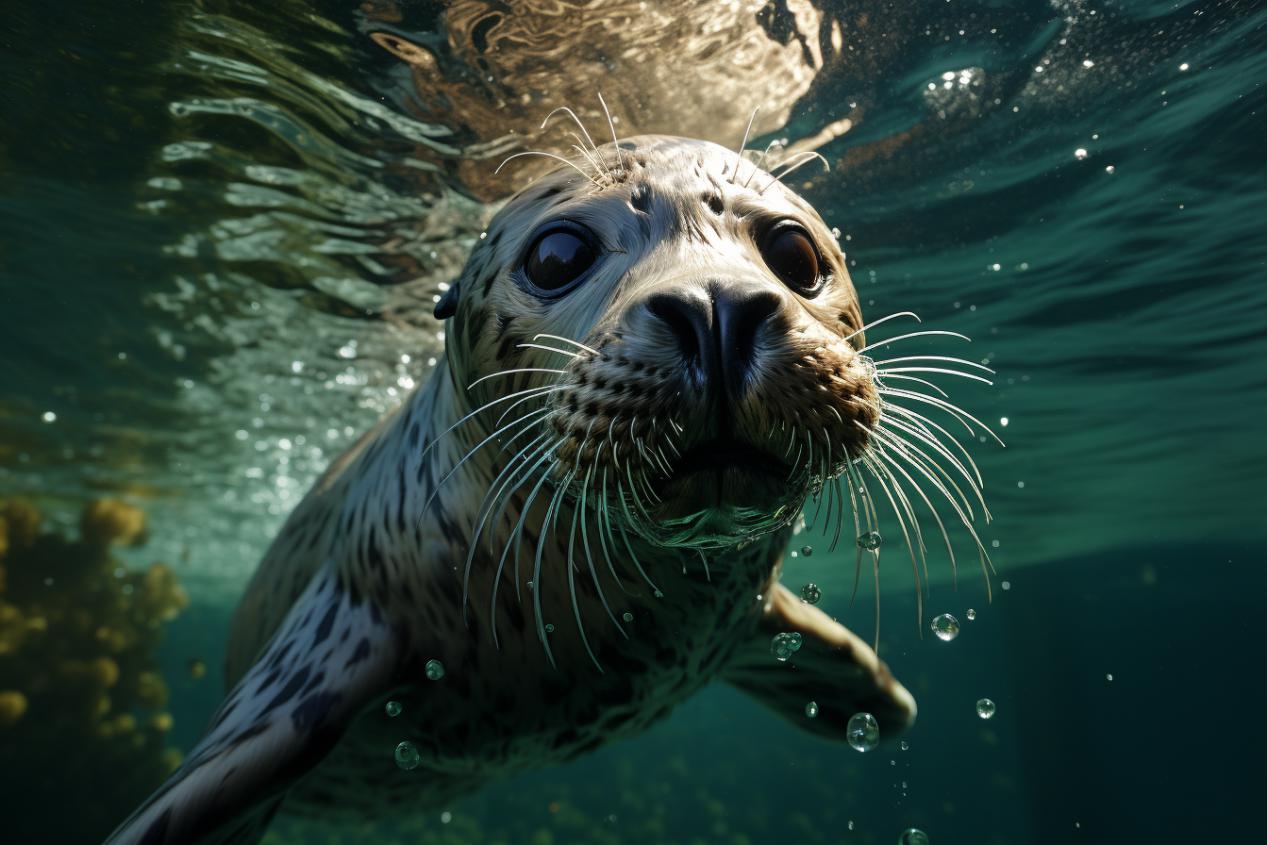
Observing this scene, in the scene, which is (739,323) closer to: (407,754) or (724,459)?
(724,459)

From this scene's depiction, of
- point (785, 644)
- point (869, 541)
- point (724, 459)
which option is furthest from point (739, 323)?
point (785, 644)

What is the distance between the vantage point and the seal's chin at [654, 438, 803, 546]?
1662 mm

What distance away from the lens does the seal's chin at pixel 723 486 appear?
5.45 ft

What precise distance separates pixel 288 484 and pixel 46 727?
6641 millimetres

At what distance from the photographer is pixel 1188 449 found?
14.8m

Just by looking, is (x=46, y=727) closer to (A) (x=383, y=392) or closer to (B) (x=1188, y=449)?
(A) (x=383, y=392)

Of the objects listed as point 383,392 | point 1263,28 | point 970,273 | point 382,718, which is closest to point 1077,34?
point 1263,28

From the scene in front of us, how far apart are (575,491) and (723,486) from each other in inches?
20.6

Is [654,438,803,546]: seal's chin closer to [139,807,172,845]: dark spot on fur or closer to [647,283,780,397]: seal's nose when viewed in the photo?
[647,283,780,397]: seal's nose

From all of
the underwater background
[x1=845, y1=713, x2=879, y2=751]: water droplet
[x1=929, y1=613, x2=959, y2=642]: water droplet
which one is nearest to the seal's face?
[x1=929, y1=613, x2=959, y2=642]: water droplet

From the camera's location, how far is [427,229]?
6.91m

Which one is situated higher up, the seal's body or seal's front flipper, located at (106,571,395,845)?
the seal's body

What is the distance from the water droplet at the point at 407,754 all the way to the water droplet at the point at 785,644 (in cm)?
169

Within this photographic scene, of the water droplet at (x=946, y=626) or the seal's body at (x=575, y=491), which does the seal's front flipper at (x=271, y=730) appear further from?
the water droplet at (x=946, y=626)
